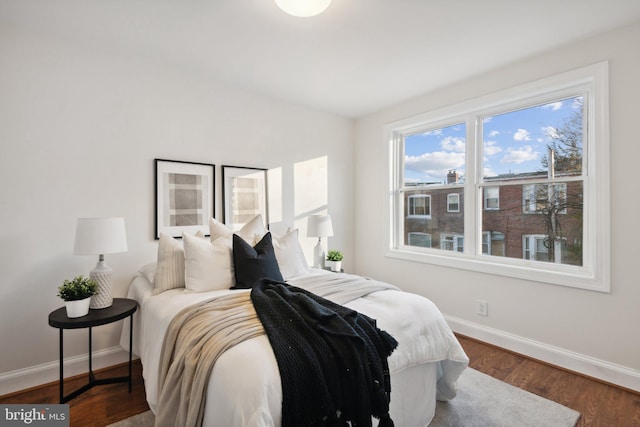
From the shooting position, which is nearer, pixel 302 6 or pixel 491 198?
pixel 302 6

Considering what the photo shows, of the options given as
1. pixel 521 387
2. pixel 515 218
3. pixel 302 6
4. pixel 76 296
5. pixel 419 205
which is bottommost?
pixel 521 387

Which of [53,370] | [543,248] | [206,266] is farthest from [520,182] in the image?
[53,370]

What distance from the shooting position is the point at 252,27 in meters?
2.19

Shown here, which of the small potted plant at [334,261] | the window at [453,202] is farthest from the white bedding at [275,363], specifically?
the window at [453,202]

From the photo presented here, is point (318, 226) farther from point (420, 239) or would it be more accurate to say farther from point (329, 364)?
point (329, 364)

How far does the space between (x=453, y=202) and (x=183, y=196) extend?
280 cm

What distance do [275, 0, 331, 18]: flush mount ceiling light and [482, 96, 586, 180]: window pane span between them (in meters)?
2.19

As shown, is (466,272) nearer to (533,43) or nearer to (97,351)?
(533,43)

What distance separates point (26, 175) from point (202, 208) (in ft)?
4.12

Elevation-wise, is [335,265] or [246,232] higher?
[246,232]

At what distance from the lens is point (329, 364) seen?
4.27ft

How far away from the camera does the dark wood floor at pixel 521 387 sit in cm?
A: 192

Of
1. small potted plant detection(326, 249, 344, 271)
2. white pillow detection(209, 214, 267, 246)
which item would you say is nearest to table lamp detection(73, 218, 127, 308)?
white pillow detection(209, 214, 267, 246)

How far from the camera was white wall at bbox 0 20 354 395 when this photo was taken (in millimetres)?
2162
